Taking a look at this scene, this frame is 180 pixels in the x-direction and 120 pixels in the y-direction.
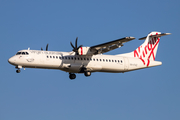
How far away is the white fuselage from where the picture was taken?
2945 centimetres

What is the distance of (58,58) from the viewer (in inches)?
1195

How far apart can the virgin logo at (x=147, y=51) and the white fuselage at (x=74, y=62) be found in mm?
718

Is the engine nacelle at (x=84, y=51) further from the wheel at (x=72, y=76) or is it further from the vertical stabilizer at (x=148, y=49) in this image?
the vertical stabilizer at (x=148, y=49)

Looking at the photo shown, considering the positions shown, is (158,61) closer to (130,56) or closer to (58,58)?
(130,56)

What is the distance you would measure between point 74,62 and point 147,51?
29.0 ft

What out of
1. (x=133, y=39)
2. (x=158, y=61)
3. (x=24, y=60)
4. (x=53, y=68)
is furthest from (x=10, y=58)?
(x=158, y=61)

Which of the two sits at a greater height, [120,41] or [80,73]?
[120,41]

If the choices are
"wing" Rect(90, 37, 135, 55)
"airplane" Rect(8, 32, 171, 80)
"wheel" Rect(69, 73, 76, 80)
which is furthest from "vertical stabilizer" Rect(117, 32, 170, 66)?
"wheel" Rect(69, 73, 76, 80)

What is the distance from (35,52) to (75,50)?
3.86 meters

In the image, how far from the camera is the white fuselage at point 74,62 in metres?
29.5

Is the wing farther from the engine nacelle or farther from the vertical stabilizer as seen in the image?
the vertical stabilizer

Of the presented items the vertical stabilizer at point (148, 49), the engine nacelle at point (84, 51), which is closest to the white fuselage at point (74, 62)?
the vertical stabilizer at point (148, 49)

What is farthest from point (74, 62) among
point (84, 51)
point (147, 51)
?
point (147, 51)

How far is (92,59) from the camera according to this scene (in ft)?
105
